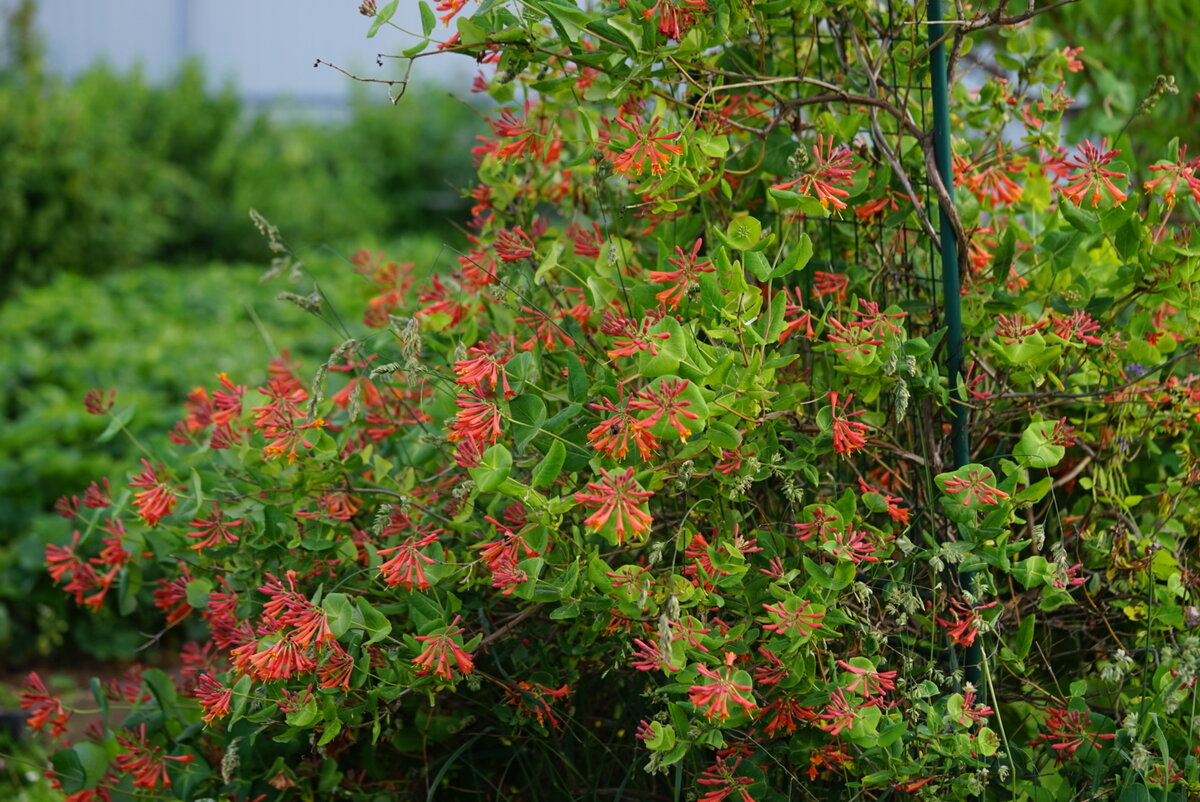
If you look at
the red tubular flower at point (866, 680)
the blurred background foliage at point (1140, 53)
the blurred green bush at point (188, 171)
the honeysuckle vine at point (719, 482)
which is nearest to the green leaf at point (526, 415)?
the honeysuckle vine at point (719, 482)

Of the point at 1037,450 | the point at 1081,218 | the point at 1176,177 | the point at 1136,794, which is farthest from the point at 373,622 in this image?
the point at 1176,177

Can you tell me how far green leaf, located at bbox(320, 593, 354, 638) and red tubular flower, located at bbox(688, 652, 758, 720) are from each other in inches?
17.9

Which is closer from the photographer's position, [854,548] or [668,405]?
[668,405]

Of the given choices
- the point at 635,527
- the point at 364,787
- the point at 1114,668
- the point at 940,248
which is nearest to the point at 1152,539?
the point at 1114,668

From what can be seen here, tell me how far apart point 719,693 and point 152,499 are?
0.97 metres

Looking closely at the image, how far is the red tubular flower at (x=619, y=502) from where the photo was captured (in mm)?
1329

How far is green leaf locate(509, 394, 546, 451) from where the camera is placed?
150 centimetres

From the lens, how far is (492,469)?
145 cm

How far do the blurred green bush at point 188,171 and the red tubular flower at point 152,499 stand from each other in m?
4.39

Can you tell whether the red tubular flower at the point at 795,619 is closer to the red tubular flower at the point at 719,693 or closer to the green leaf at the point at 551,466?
the red tubular flower at the point at 719,693

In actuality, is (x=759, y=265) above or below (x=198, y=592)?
above

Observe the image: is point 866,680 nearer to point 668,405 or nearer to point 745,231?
point 668,405

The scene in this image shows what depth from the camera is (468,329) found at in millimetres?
2023

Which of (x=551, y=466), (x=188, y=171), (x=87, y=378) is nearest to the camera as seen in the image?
(x=551, y=466)
